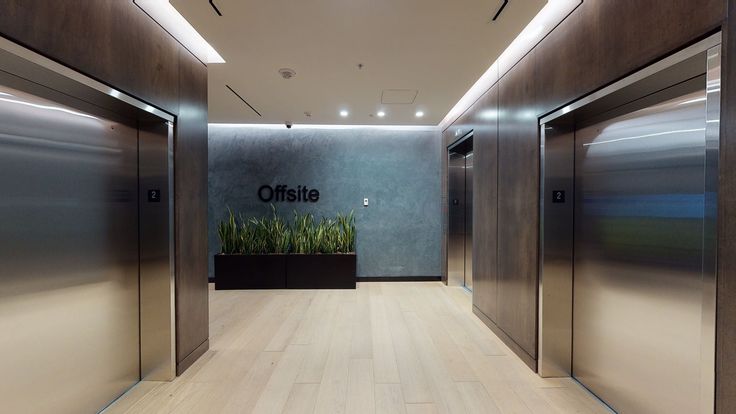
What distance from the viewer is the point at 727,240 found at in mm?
1283

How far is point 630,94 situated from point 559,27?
791 mm

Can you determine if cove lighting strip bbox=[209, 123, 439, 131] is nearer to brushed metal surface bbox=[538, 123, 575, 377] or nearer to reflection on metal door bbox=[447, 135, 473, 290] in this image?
reflection on metal door bbox=[447, 135, 473, 290]

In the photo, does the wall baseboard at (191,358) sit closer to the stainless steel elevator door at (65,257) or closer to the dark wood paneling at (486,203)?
the stainless steel elevator door at (65,257)

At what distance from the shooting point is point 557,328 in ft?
8.25

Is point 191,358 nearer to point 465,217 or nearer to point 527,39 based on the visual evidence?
point 527,39

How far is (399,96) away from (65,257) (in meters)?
3.44

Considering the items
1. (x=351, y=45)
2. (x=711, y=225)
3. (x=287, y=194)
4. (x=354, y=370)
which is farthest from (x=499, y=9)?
(x=287, y=194)

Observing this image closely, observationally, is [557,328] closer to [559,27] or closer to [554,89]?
[554,89]

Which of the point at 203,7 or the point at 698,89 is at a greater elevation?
the point at 203,7

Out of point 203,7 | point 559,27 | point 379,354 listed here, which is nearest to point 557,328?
point 379,354

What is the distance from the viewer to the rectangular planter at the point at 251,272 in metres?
5.11

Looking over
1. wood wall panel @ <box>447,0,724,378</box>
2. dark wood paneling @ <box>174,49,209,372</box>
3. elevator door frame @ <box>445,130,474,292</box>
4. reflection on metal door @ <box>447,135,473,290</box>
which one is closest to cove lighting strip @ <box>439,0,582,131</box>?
wood wall panel @ <box>447,0,724,378</box>

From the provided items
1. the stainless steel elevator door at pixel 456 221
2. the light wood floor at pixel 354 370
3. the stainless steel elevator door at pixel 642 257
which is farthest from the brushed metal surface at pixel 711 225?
the stainless steel elevator door at pixel 456 221

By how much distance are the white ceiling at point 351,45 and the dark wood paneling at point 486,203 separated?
41 centimetres
